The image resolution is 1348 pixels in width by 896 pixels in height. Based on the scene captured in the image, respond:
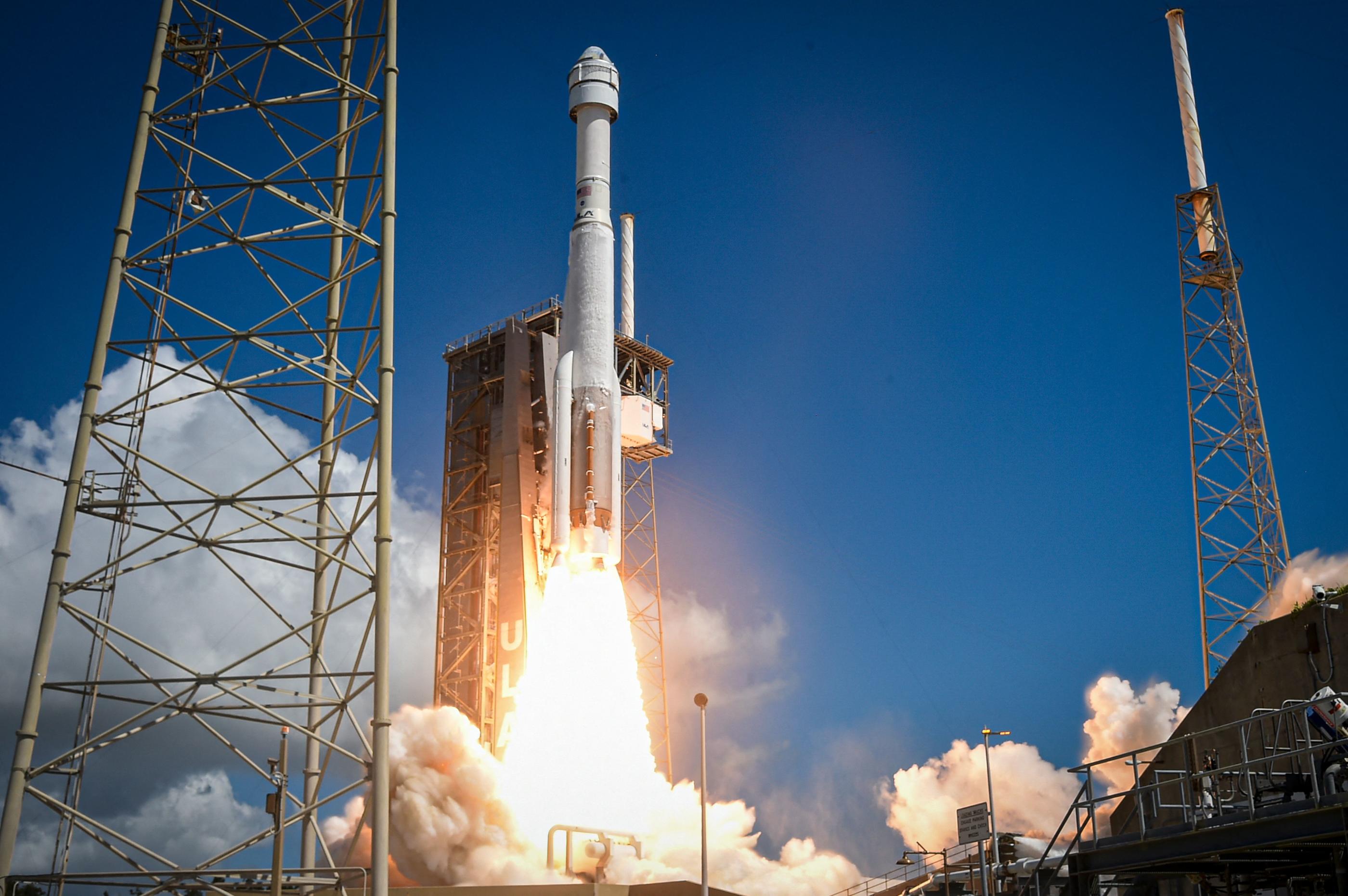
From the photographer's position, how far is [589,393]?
38.1 meters

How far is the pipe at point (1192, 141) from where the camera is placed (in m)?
46.5

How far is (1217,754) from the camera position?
22.5 metres

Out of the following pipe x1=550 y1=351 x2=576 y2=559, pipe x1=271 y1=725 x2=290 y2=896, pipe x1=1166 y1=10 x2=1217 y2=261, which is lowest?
pipe x1=271 y1=725 x2=290 y2=896

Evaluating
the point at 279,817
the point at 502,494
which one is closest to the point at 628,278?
the point at 502,494

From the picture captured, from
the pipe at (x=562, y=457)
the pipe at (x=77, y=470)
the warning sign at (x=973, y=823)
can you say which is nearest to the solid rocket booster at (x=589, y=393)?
the pipe at (x=562, y=457)

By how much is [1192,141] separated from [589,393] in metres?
24.7

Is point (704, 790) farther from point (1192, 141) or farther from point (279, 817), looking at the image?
point (1192, 141)

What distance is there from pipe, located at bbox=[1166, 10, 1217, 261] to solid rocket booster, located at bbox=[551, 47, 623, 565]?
2138 cm

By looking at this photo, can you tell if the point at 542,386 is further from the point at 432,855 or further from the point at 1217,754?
the point at 1217,754

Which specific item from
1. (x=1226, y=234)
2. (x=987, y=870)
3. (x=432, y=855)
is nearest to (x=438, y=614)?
(x=432, y=855)

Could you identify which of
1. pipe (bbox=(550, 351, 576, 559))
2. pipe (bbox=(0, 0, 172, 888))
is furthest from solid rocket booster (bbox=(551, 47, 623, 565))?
pipe (bbox=(0, 0, 172, 888))

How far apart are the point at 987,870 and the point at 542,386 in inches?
913

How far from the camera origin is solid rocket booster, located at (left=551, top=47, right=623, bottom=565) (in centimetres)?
3747

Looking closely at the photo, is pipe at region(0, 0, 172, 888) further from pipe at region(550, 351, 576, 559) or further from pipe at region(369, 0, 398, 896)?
pipe at region(550, 351, 576, 559)
